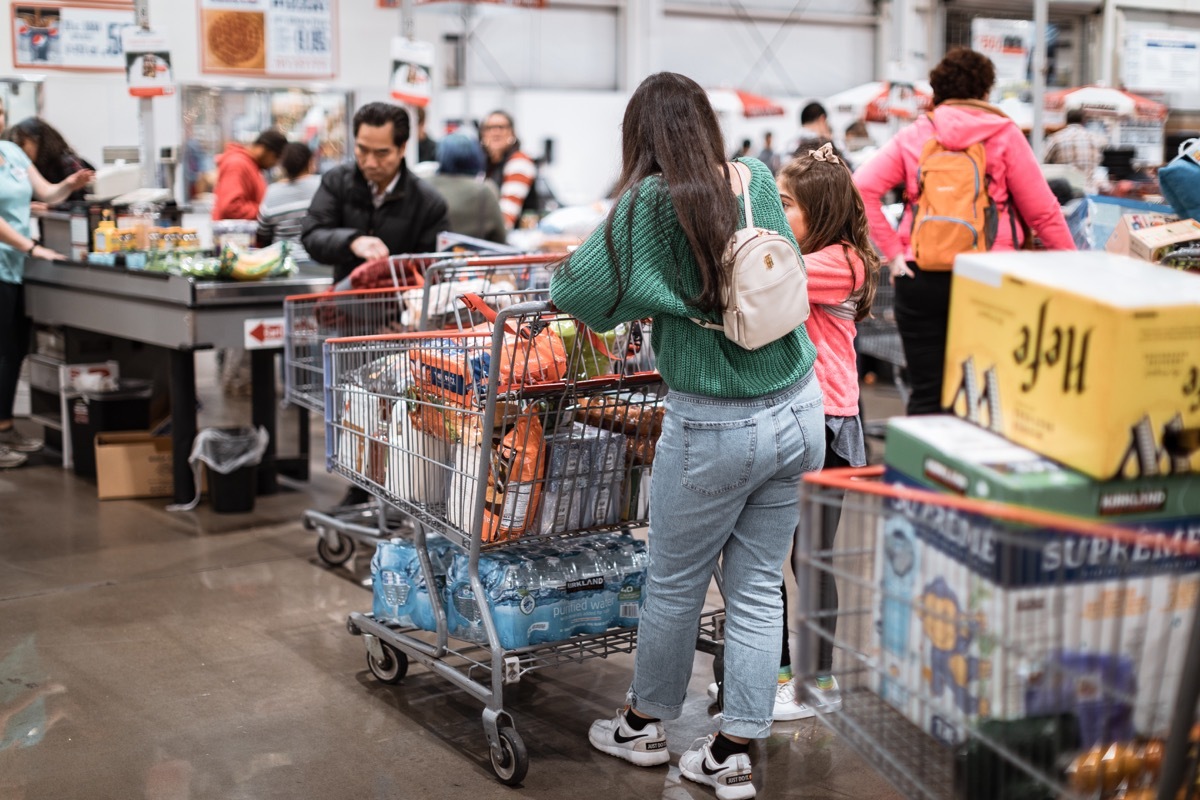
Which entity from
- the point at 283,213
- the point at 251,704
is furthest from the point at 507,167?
the point at 251,704

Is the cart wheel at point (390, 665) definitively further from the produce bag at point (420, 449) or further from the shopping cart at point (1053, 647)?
the shopping cart at point (1053, 647)

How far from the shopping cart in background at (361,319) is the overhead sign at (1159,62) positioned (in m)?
9.76

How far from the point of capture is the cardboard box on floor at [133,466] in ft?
19.7

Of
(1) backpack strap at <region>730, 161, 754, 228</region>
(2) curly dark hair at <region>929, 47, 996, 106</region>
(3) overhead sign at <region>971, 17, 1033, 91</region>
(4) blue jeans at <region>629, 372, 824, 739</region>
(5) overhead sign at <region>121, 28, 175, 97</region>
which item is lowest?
(4) blue jeans at <region>629, 372, 824, 739</region>

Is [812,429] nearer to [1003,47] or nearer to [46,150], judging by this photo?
[46,150]

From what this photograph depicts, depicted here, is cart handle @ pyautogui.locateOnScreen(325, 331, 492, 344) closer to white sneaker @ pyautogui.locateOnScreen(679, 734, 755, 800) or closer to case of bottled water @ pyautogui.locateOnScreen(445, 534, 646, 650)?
case of bottled water @ pyautogui.locateOnScreen(445, 534, 646, 650)

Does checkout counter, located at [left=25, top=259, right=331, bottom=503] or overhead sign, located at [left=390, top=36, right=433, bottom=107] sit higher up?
overhead sign, located at [left=390, top=36, right=433, bottom=107]

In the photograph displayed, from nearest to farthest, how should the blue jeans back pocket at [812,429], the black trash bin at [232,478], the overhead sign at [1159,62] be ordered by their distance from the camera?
the blue jeans back pocket at [812,429]
the black trash bin at [232,478]
the overhead sign at [1159,62]

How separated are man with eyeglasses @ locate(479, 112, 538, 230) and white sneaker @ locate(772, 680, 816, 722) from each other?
5553 millimetres

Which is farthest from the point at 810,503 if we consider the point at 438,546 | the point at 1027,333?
the point at 438,546

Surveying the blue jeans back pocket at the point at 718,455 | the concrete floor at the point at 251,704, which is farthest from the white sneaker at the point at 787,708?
the blue jeans back pocket at the point at 718,455

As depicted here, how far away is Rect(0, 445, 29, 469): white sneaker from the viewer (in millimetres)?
6617

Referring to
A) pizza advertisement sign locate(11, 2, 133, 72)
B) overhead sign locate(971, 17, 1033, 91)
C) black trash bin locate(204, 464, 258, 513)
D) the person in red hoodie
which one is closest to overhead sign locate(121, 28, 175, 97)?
the person in red hoodie

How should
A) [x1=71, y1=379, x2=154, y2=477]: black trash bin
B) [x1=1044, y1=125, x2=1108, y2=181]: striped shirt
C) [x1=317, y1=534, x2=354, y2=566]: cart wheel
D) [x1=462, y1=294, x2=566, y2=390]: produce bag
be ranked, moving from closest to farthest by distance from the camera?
1. [x1=462, y1=294, x2=566, y2=390]: produce bag
2. [x1=317, y1=534, x2=354, y2=566]: cart wheel
3. [x1=71, y1=379, x2=154, y2=477]: black trash bin
4. [x1=1044, y1=125, x2=1108, y2=181]: striped shirt
